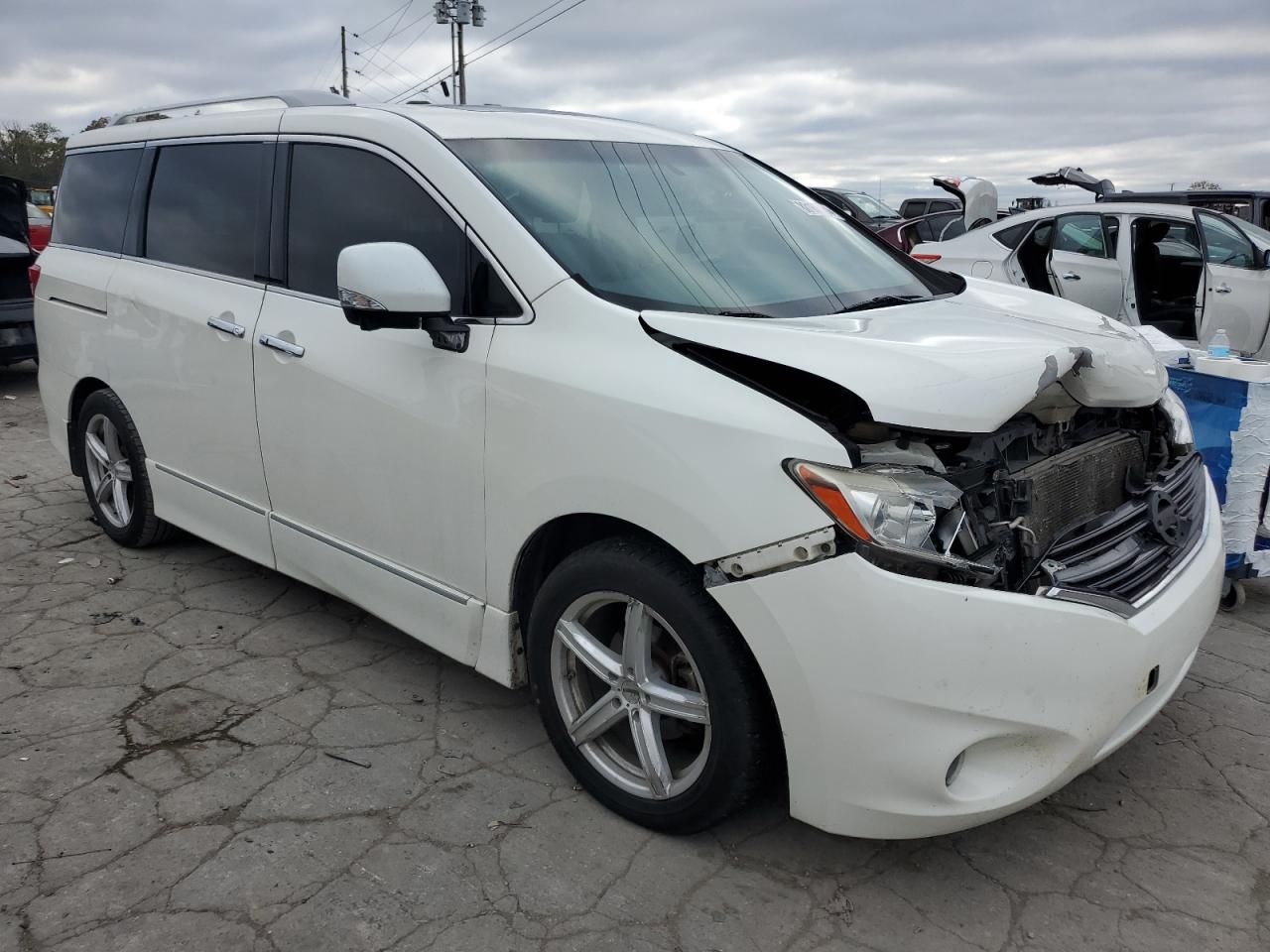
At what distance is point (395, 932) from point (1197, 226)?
26.5 ft

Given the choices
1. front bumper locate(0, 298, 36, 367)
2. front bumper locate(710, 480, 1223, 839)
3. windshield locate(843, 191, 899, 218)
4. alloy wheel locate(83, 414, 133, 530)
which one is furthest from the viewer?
windshield locate(843, 191, 899, 218)

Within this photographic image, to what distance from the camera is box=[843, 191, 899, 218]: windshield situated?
681 inches

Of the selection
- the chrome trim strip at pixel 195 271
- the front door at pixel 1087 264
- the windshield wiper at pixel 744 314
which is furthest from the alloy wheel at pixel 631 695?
the front door at pixel 1087 264

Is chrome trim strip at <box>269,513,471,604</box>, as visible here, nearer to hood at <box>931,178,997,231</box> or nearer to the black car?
hood at <box>931,178,997,231</box>

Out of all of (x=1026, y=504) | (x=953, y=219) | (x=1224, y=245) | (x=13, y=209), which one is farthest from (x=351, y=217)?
(x=953, y=219)

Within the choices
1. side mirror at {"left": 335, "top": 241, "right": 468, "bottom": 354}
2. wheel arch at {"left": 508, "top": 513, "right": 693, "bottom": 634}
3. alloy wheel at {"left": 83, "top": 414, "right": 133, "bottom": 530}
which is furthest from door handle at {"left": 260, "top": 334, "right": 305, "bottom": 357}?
alloy wheel at {"left": 83, "top": 414, "right": 133, "bottom": 530}

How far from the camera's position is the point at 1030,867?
2537 mm

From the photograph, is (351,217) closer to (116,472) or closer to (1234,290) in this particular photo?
(116,472)

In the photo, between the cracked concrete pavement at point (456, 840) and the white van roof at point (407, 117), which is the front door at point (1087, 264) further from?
the white van roof at point (407, 117)

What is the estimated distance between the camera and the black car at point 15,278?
27.1ft

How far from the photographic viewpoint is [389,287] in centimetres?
263

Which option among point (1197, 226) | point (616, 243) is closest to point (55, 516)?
point (616, 243)

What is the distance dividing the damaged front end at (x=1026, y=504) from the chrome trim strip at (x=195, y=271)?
7.44 ft

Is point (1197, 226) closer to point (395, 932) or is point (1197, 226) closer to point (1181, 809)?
point (1181, 809)
